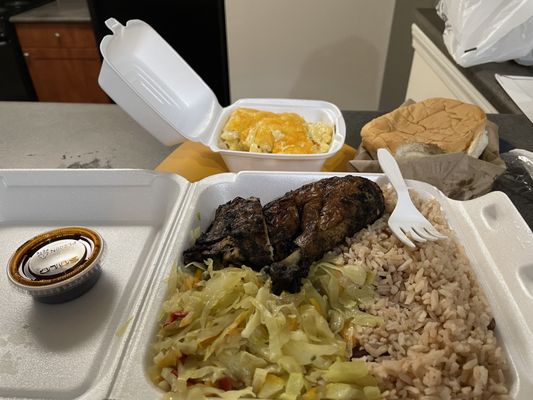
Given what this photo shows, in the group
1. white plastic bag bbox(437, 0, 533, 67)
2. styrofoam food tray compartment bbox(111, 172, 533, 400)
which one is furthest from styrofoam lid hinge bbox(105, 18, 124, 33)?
white plastic bag bbox(437, 0, 533, 67)

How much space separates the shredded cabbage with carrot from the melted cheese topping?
0.57 m

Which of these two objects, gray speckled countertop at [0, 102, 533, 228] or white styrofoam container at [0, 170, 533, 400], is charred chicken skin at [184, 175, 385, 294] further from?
gray speckled countertop at [0, 102, 533, 228]

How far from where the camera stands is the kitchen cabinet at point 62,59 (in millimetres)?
3801

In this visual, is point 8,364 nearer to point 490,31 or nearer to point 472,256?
point 472,256

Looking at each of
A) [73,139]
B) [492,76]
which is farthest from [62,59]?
[492,76]

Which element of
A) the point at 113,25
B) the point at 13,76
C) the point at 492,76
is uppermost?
the point at 113,25

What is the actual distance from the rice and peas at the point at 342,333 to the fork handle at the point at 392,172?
19 centimetres

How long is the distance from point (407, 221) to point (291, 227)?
28 cm

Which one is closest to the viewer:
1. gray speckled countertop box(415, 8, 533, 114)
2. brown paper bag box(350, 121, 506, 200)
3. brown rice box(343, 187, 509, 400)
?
brown rice box(343, 187, 509, 400)

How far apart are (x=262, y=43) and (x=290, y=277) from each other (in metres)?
2.64

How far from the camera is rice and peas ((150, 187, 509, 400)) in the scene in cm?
74

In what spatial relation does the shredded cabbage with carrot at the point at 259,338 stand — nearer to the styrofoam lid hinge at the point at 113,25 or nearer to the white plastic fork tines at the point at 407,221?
the white plastic fork tines at the point at 407,221

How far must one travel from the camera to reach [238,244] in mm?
963

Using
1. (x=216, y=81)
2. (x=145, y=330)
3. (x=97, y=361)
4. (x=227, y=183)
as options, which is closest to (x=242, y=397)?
(x=145, y=330)
